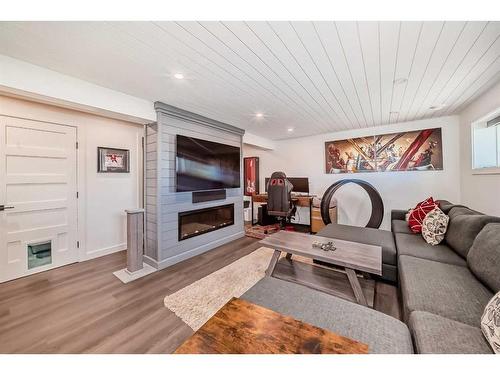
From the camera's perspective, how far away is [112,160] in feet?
11.2

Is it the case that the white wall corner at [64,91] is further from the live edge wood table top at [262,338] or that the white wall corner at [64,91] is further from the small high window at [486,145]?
the small high window at [486,145]

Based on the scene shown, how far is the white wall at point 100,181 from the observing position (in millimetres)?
3018

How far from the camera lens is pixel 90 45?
1583 mm

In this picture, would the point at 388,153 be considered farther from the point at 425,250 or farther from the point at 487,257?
the point at 487,257

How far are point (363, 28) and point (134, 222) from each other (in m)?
3.15

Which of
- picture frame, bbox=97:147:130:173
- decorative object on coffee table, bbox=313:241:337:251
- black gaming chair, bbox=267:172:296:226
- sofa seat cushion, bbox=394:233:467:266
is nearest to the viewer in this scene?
sofa seat cushion, bbox=394:233:467:266

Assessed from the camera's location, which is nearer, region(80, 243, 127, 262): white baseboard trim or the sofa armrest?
→ region(80, 243, 127, 262): white baseboard trim

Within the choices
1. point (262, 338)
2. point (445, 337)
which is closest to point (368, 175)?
point (445, 337)

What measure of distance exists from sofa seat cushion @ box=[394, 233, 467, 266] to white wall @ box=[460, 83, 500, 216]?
35.8 inches

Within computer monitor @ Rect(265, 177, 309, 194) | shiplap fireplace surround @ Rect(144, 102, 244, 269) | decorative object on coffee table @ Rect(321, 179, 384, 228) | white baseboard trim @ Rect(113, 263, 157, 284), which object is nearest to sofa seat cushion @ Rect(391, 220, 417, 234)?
decorative object on coffee table @ Rect(321, 179, 384, 228)

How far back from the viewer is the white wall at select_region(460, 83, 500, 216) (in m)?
2.37

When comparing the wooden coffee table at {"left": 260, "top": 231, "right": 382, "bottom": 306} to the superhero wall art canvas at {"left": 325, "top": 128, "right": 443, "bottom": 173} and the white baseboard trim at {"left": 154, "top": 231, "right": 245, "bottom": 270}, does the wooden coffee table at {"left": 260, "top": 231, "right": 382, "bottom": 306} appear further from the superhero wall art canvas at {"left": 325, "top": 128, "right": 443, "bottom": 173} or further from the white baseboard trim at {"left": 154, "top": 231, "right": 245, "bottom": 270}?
the superhero wall art canvas at {"left": 325, "top": 128, "right": 443, "bottom": 173}

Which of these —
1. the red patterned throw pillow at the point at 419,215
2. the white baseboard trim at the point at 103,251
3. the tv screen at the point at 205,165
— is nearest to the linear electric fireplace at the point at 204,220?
the tv screen at the point at 205,165

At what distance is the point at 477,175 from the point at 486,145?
0.43 m
